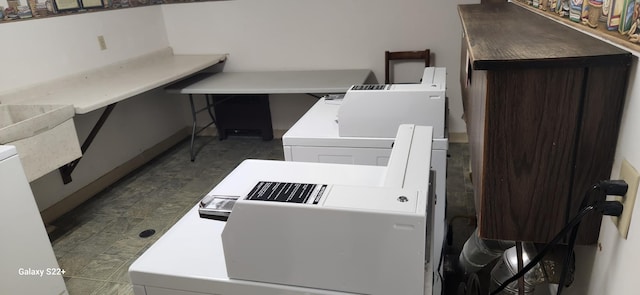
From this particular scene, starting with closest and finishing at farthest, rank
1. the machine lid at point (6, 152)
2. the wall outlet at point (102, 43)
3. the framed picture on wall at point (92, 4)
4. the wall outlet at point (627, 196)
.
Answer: the wall outlet at point (627, 196) < the machine lid at point (6, 152) < the framed picture on wall at point (92, 4) < the wall outlet at point (102, 43)

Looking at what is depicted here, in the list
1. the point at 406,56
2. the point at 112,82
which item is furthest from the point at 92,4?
the point at 406,56

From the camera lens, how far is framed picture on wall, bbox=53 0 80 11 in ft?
9.87

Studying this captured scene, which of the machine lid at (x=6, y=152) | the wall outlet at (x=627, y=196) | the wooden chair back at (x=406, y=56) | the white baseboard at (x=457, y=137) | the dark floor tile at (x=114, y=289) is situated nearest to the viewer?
the wall outlet at (x=627, y=196)

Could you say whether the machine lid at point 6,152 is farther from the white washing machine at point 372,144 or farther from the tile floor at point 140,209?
the white washing machine at point 372,144

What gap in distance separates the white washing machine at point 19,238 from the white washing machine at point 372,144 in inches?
44.9

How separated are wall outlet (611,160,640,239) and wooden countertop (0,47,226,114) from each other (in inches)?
99.3

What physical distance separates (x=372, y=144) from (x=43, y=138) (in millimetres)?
1684

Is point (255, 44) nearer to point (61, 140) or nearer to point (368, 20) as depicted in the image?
point (368, 20)

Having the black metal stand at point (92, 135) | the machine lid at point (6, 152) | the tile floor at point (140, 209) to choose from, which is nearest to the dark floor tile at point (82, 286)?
the tile floor at point (140, 209)

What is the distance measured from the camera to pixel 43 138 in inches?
84.7

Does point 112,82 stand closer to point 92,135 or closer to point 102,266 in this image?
point 92,135

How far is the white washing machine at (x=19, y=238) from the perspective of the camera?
172 centimetres

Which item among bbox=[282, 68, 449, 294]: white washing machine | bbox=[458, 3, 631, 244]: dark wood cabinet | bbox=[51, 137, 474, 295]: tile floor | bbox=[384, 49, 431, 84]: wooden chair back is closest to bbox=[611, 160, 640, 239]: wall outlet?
bbox=[458, 3, 631, 244]: dark wood cabinet

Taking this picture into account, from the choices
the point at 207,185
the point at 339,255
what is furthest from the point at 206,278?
the point at 207,185
